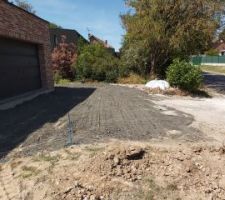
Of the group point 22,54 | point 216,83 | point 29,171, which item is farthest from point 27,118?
point 216,83

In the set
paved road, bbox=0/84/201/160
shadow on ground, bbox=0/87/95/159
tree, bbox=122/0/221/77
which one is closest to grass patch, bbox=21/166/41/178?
paved road, bbox=0/84/201/160

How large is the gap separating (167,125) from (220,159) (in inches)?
106

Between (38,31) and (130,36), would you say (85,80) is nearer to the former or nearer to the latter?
(130,36)

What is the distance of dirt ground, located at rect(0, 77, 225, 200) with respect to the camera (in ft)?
14.3

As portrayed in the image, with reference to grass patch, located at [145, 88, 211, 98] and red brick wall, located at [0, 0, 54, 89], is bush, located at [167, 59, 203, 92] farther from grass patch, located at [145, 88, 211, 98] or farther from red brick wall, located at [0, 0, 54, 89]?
red brick wall, located at [0, 0, 54, 89]

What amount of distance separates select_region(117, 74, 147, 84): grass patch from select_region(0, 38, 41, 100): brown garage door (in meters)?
8.51

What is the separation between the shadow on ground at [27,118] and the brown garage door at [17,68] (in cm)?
91

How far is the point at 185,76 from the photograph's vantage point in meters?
15.8

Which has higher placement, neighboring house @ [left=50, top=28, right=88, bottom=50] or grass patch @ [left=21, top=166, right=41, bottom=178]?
neighboring house @ [left=50, top=28, right=88, bottom=50]

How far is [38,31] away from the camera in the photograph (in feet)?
47.7

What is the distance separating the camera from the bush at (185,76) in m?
15.8

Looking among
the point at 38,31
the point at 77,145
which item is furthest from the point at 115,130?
the point at 38,31

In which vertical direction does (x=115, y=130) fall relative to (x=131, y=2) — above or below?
below

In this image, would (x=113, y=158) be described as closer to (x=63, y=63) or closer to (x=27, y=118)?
(x=27, y=118)
